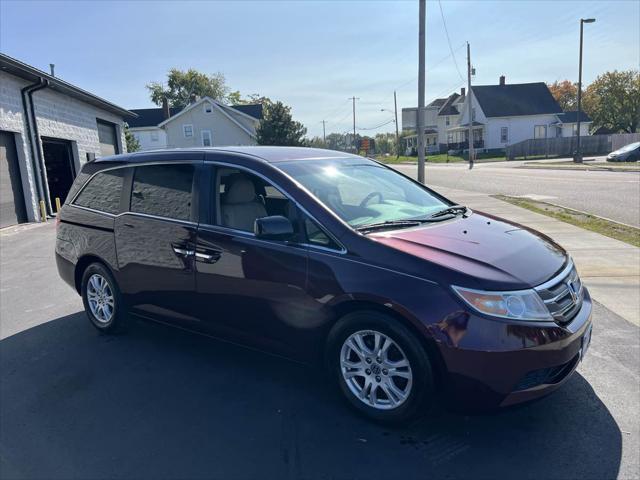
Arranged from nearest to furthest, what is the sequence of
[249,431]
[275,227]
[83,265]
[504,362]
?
[504,362]
[249,431]
[275,227]
[83,265]

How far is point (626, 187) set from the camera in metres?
17.4

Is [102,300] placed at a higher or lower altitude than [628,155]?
higher

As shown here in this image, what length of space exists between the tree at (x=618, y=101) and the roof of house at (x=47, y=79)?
70.9 meters

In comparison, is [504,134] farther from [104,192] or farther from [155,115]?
[104,192]

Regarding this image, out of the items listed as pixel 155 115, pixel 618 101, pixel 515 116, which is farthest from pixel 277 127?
pixel 618 101

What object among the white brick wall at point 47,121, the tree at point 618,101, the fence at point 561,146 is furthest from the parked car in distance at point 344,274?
the tree at point 618,101

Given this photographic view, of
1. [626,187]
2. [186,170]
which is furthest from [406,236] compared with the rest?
[626,187]

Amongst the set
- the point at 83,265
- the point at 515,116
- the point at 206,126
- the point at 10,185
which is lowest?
the point at 83,265

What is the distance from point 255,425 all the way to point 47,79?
1494 centimetres

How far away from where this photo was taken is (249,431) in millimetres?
3143

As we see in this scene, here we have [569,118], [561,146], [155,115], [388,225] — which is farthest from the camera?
[569,118]

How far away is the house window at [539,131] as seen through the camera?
58156 millimetres

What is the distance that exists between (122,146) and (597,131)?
70539 millimetres

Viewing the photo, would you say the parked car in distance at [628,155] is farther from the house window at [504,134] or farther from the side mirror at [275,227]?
the side mirror at [275,227]
